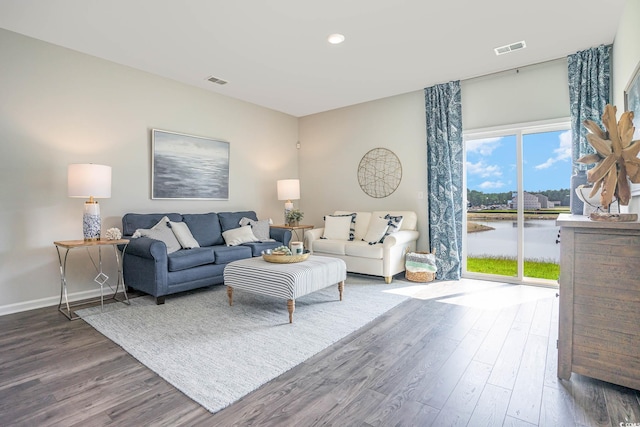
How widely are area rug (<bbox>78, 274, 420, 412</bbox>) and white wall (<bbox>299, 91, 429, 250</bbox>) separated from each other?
1.78 meters

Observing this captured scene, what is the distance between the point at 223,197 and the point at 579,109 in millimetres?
4723

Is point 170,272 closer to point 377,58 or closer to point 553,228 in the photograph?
point 377,58

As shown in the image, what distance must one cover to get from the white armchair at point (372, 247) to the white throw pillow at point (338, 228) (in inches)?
3.8

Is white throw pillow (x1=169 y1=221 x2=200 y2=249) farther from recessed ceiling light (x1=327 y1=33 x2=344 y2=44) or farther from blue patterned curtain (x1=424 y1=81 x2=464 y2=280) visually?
blue patterned curtain (x1=424 y1=81 x2=464 y2=280)

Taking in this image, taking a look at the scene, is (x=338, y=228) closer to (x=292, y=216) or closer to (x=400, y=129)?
(x=292, y=216)

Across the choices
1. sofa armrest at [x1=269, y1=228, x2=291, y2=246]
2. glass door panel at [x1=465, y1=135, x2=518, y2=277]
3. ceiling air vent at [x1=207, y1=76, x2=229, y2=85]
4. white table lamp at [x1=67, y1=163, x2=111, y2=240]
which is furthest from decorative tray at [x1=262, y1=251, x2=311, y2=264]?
glass door panel at [x1=465, y1=135, x2=518, y2=277]

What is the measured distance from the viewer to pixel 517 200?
14.2ft

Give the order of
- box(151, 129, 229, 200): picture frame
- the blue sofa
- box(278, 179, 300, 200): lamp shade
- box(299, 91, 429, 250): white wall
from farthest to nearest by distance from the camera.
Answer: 1. box(278, 179, 300, 200): lamp shade
2. box(299, 91, 429, 250): white wall
3. box(151, 129, 229, 200): picture frame
4. the blue sofa

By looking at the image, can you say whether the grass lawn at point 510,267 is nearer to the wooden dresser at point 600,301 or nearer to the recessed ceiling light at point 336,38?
the wooden dresser at point 600,301

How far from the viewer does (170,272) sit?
353 centimetres

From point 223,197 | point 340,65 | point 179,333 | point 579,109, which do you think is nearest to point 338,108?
point 340,65

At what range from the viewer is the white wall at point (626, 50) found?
2402 mm

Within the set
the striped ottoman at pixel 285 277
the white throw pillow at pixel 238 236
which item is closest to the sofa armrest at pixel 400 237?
the striped ottoman at pixel 285 277

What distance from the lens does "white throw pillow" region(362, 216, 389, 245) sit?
4.69 metres
